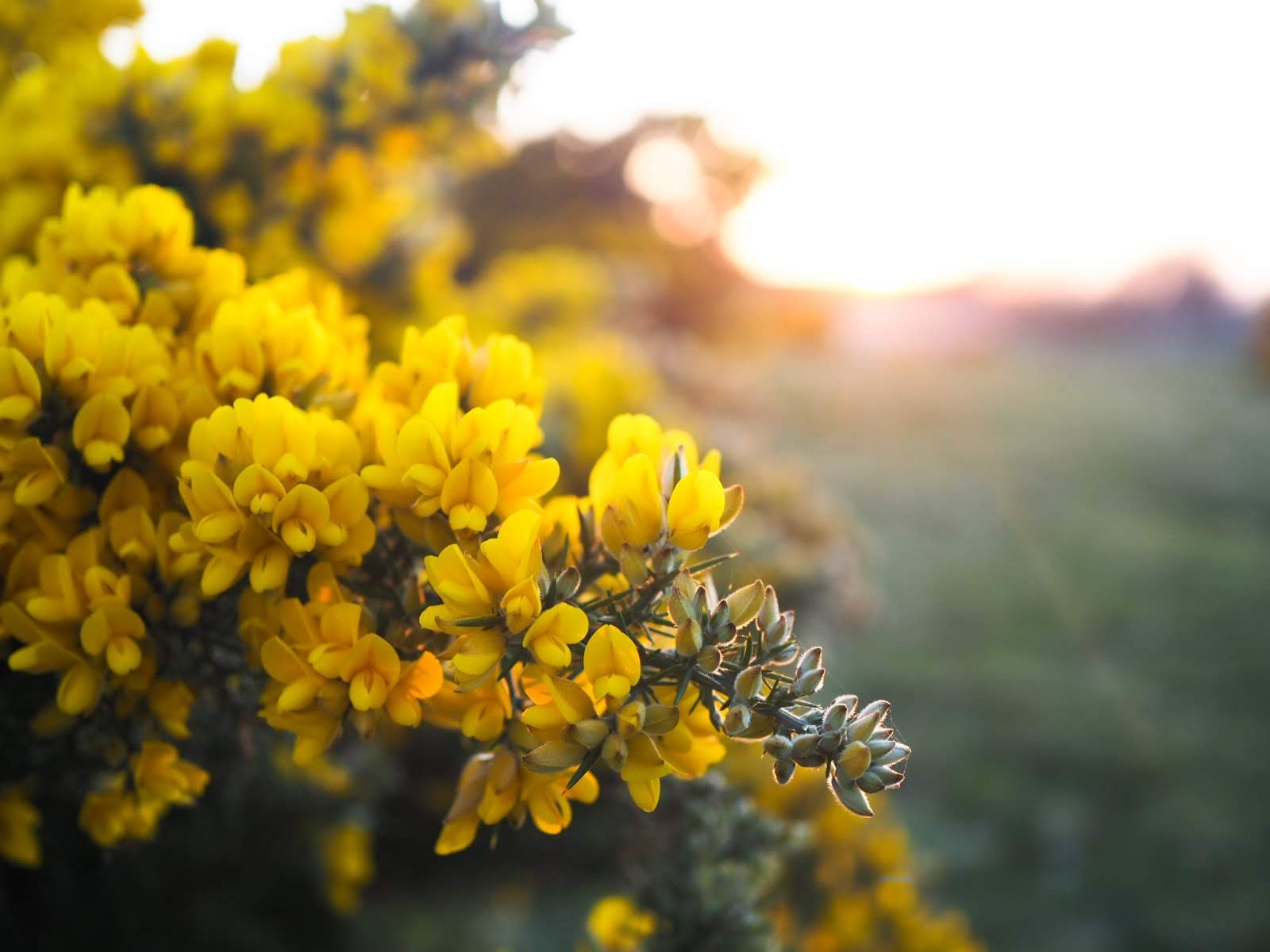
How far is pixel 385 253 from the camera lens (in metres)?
2.61

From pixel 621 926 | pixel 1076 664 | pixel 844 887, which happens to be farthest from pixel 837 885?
pixel 1076 664

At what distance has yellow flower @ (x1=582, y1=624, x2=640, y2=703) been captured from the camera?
926 mm

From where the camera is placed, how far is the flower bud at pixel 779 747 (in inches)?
35.4

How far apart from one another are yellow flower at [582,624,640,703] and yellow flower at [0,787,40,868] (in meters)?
0.77

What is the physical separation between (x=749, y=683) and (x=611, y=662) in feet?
0.44

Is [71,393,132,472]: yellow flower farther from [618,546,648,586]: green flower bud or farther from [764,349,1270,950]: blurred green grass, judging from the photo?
[764,349,1270,950]: blurred green grass

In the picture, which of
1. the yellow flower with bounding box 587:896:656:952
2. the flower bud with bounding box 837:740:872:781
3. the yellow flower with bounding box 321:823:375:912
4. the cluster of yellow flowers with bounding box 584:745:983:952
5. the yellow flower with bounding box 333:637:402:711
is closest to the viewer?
the flower bud with bounding box 837:740:872:781

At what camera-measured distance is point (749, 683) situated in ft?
3.03

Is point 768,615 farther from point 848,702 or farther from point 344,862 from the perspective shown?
point 344,862

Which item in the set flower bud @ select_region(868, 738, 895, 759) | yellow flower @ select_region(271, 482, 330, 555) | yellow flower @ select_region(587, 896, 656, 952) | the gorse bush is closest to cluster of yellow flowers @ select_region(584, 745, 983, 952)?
yellow flower @ select_region(587, 896, 656, 952)

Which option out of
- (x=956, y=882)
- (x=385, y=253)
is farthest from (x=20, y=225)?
(x=956, y=882)

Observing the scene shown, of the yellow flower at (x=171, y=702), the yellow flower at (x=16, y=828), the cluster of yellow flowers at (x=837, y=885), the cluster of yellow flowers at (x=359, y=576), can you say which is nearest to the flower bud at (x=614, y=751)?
the cluster of yellow flowers at (x=359, y=576)

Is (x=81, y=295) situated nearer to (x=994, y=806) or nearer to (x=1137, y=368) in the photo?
(x=994, y=806)

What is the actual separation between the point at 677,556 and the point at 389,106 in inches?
56.3
